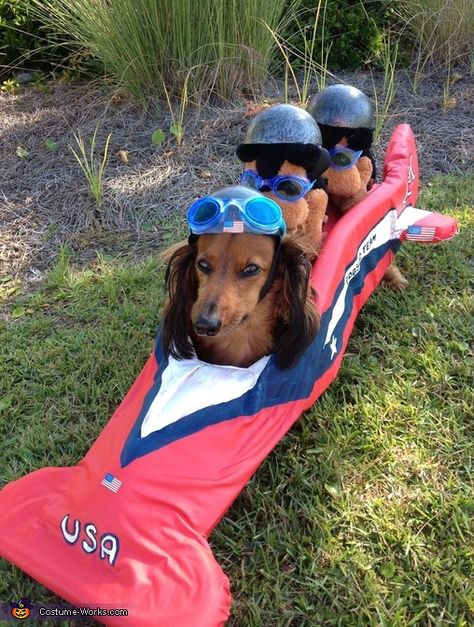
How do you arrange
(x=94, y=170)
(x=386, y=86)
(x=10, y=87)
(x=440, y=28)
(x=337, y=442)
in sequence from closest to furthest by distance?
(x=337, y=442), (x=94, y=170), (x=386, y=86), (x=440, y=28), (x=10, y=87)

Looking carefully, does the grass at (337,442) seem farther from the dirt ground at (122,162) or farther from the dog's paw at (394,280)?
the dirt ground at (122,162)

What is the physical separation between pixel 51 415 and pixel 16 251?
1.59m

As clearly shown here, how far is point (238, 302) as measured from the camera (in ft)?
6.31

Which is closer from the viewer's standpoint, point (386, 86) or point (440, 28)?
point (386, 86)

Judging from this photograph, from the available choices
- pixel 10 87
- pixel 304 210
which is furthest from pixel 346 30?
pixel 304 210

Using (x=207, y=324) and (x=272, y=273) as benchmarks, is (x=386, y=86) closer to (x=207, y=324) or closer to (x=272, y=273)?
(x=272, y=273)

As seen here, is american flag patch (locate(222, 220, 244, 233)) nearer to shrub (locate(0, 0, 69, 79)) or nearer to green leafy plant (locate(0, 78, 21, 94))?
shrub (locate(0, 0, 69, 79))

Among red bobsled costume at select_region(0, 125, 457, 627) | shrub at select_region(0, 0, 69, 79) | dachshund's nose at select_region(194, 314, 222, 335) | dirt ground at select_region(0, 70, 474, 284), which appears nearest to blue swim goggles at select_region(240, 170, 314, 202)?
red bobsled costume at select_region(0, 125, 457, 627)

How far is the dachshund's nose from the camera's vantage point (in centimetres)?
181

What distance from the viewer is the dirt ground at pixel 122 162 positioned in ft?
12.8

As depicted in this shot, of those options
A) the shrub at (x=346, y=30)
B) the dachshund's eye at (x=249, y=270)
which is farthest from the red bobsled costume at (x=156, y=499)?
the shrub at (x=346, y=30)

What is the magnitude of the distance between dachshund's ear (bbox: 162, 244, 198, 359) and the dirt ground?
1.69 meters

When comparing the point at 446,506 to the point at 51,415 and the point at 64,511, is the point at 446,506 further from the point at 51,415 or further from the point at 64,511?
the point at 51,415

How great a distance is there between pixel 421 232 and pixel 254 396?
4.85 feet
